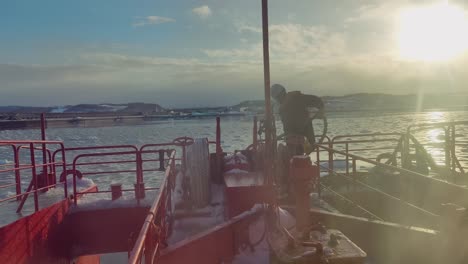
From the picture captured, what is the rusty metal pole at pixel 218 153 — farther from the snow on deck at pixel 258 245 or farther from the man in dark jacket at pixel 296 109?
the snow on deck at pixel 258 245

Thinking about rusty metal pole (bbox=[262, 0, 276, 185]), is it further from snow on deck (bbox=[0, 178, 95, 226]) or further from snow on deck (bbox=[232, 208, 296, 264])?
snow on deck (bbox=[0, 178, 95, 226])

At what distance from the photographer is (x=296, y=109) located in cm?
679

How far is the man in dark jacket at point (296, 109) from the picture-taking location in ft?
22.2

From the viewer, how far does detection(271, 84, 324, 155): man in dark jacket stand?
6758mm

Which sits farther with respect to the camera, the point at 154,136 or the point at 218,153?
the point at 154,136

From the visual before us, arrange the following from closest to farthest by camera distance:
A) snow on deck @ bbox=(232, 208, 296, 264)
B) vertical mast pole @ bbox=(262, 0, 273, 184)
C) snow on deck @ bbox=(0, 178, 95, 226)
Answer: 1. vertical mast pole @ bbox=(262, 0, 273, 184)
2. snow on deck @ bbox=(232, 208, 296, 264)
3. snow on deck @ bbox=(0, 178, 95, 226)

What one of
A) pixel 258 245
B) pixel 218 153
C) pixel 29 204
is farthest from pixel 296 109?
pixel 29 204

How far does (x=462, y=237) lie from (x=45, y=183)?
798 centimetres

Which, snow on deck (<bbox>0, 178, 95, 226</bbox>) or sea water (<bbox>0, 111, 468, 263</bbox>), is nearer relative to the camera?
snow on deck (<bbox>0, 178, 95, 226</bbox>)

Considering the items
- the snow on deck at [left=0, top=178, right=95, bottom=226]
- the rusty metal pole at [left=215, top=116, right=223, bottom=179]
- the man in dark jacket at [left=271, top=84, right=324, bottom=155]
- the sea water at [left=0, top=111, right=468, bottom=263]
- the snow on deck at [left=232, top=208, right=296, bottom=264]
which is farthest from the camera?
the sea water at [left=0, top=111, right=468, bottom=263]

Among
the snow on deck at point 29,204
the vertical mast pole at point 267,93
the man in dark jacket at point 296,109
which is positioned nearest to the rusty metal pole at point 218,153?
the man in dark jacket at point 296,109

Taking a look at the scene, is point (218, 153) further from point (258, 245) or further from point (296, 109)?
point (258, 245)

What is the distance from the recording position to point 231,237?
522 centimetres

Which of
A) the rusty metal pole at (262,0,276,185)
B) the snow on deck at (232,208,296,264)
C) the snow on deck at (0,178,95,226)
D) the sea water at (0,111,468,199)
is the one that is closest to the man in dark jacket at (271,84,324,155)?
the snow on deck at (232,208,296,264)
